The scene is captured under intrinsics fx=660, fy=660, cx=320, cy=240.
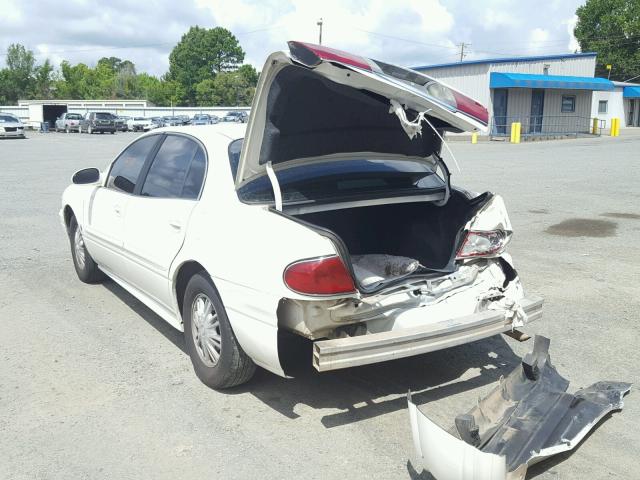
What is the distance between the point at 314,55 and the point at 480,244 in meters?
1.71

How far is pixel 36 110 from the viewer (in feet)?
186

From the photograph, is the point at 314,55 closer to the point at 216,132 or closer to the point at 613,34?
the point at 216,132

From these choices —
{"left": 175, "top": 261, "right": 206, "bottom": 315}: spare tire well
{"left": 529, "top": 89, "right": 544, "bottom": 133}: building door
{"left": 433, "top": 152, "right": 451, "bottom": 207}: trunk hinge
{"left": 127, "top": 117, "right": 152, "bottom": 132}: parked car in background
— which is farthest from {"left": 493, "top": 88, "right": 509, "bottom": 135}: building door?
{"left": 175, "top": 261, "right": 206, "bottom": 315}: spare tire well

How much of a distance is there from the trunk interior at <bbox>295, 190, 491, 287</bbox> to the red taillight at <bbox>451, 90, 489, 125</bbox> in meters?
0.75

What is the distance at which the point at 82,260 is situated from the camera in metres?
6.50

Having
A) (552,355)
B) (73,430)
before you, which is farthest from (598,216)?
(73,430)

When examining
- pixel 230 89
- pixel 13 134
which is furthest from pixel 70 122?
pixel 230 89

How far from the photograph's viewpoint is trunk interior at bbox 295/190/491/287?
4602mm

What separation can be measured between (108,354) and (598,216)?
852cm

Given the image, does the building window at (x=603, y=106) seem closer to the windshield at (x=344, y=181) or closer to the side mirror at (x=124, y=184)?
the windshield at (x=344, y=181)

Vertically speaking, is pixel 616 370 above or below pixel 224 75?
below

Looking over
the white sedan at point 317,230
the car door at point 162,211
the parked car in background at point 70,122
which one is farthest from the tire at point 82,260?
the parked car in background at point 70,122

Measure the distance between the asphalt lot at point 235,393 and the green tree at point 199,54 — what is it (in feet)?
343

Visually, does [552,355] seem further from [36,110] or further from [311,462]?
[36,110]
